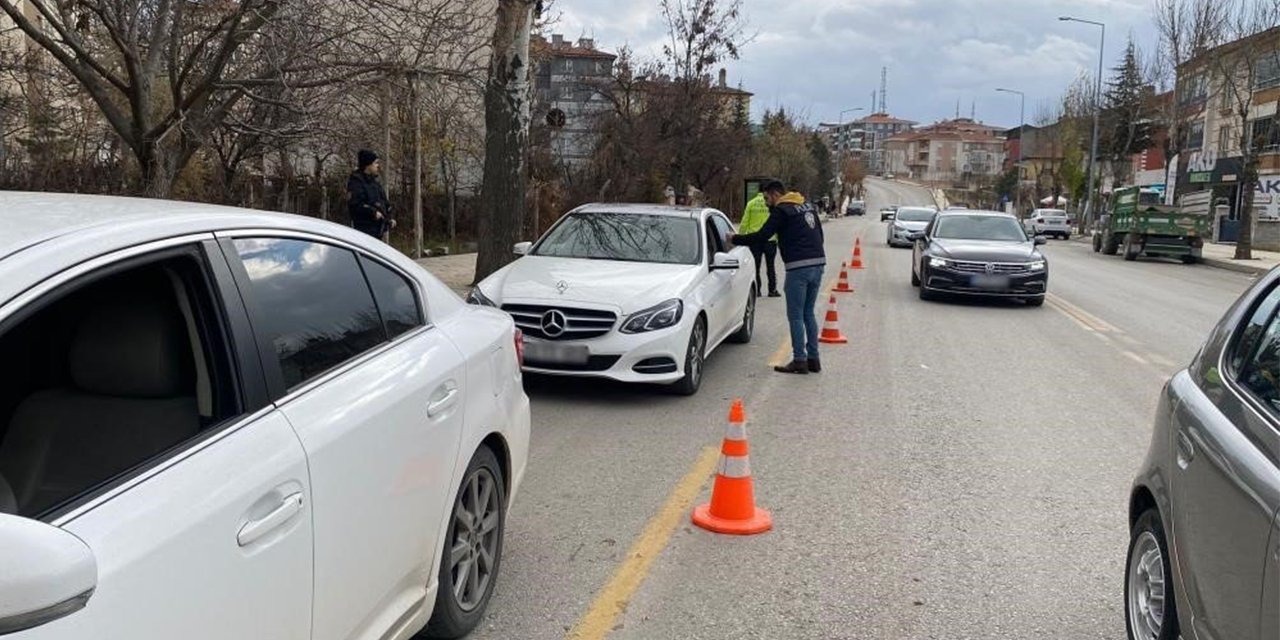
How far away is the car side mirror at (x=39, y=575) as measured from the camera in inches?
66.1

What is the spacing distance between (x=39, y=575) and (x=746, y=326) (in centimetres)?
988

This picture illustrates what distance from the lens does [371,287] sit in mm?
3510

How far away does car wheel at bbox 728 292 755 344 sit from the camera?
1116cm

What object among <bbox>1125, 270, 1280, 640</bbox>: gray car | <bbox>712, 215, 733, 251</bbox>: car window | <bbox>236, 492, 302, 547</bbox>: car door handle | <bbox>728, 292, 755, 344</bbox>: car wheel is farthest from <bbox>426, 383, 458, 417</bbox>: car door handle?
<bbox>728, 292, 755, 344</bbox>: car wheel

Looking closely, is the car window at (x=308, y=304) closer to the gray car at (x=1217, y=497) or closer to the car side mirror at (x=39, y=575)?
the car side mirror at (x=39, y=575)

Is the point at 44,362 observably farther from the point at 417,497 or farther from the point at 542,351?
the point at 542,351

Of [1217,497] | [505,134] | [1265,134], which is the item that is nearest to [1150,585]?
[1217,497]

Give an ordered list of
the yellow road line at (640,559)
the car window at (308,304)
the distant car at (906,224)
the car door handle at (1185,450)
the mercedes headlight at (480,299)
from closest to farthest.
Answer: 1. the car window at (308,304)
2. the car door handle at (1185,450)
3. the yellow road line at (640,559)
4. the mercedes headlight at (480,299)
5. the distant car at (906,224)

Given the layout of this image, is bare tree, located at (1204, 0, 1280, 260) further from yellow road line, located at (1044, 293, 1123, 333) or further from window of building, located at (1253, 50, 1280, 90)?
yellow road line, located at (1044, 293, 1123, 333)

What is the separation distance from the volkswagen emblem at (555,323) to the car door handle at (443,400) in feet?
13.4

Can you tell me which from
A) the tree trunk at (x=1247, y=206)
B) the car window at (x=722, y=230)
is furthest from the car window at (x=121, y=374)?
the tree trunk at (x=1247, y=206)

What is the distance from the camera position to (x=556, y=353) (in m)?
7.75

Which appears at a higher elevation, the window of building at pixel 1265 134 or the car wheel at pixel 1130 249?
the window of building at pixel 1265 134

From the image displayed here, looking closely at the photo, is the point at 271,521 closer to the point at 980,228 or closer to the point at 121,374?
the point at 121,374
